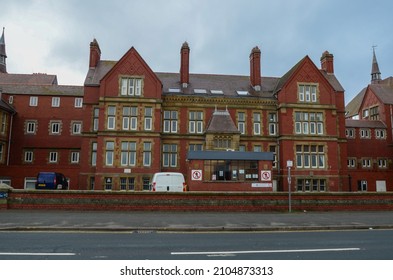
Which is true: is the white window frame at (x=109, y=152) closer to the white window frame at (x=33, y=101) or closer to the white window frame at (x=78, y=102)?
the white window frame at (x=78, y=102)

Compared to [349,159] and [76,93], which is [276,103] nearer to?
[349,159]

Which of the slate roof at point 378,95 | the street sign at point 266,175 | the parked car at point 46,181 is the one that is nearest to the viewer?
the street sign at point 266,175

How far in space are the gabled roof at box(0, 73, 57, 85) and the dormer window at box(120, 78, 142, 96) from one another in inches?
1175

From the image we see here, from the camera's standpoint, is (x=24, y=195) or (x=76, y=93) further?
(x=76, y=93)

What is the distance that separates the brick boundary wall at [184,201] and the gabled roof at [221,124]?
13.9m

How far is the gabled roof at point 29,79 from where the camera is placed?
59594 millimetres

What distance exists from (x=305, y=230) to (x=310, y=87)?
2837 centimetres

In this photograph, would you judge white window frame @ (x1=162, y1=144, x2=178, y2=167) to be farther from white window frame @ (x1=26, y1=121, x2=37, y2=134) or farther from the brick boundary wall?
white window frame @ (x1=26, y1=121, x2=37, y2=134)

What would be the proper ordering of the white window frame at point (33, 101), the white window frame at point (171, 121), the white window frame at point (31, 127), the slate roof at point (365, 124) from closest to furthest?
the white window frame at point (171, 121), the white window frame at point (31, 127), the white window frame at point (33, 101), the slate roof at point (365, 124)

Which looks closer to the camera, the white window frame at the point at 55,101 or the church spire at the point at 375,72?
the white window frame at the point at 55,101

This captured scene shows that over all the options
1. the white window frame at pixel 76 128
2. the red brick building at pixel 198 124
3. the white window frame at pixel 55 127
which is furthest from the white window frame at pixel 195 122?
the white window frame at pixel 55 127

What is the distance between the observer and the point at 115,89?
37.2 m

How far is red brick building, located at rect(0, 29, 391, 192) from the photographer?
36250 millimetres

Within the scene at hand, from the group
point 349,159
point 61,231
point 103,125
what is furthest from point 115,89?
point 349,159
